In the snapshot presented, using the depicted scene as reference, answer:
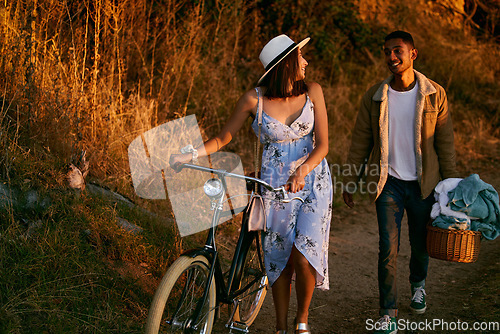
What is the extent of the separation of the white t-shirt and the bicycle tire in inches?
46.6

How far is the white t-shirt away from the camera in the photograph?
3990mm

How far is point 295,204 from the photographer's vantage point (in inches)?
135

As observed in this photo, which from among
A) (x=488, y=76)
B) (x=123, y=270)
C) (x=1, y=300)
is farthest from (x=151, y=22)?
(x=488, y=76)

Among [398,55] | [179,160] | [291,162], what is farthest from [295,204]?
[398,55]

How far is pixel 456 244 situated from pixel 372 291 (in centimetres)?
141

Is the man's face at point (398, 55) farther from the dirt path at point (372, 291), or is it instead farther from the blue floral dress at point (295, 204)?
the dirt path at point (372, 291)

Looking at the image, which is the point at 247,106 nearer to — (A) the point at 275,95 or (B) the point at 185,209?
(A) the point at 275,95

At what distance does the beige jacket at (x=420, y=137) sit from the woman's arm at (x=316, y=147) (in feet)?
2.37

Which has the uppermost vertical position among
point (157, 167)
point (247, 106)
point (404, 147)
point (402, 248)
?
point (247, 106)

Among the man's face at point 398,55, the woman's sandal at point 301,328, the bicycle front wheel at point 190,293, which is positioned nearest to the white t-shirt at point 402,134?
the man's face at point 398,55

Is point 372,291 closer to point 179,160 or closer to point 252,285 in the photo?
point 252,285

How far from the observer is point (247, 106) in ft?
11.3

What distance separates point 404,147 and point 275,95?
1.22 metres

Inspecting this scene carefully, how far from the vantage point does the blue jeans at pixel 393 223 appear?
12.8 feet
